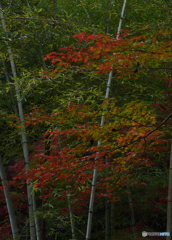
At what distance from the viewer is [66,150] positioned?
3.27 metres

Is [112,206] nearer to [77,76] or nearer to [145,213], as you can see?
[145,213]

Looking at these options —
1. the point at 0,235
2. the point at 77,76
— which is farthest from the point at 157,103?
the point at 0,235

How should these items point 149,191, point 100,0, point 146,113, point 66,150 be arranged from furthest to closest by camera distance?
point 149,191
point 100,0
point 66,150
point 146,113

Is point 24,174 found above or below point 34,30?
below

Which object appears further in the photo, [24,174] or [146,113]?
[24,174]

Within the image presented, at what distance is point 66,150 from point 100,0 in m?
3.34

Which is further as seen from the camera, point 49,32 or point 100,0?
point 49,32

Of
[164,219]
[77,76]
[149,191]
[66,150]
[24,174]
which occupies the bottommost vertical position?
[164,219]

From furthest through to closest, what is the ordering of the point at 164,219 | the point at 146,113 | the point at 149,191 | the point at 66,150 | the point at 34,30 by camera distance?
1. the point at 164,219
2. the point at 149,191
3. the point at 34,30
4. the point at 66,150
5. the point at 146,113

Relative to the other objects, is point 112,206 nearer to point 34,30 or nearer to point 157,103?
point 157,103

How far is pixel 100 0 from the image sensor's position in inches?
183

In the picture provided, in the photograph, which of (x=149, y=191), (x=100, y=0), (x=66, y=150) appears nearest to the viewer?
(x=66, y=150)

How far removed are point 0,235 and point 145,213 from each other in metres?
4.06

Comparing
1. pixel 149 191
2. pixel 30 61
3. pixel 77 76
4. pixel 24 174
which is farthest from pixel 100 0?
pixel 149 191
